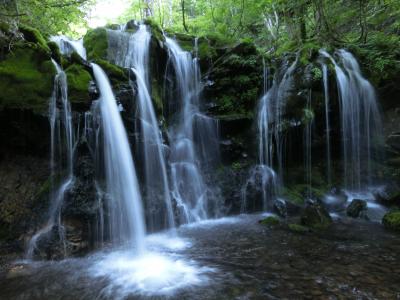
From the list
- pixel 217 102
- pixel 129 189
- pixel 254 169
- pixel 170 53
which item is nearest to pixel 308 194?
pixel 254 169

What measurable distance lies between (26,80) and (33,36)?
1.40m

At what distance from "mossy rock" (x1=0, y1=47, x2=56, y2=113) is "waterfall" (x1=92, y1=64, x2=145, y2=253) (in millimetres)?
1084

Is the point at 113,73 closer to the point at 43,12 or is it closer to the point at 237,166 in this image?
the point at 43,12

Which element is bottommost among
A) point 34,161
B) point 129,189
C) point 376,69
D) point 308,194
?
point 308,194

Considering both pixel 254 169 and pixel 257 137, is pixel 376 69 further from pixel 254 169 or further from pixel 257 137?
pixel 254 169

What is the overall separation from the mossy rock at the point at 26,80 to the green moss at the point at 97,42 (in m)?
3.01

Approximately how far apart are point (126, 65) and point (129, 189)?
14.7 ft

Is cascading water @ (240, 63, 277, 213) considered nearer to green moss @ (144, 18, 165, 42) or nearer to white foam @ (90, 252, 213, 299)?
green moss @ (144, 18, 165, 42)

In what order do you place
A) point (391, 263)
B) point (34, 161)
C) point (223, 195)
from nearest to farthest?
point (391, 263) → point (34, 161) → point (223, 195)

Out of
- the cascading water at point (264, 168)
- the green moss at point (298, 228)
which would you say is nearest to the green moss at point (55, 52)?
the cascading water at point (264, 168)

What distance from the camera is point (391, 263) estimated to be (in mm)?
4832

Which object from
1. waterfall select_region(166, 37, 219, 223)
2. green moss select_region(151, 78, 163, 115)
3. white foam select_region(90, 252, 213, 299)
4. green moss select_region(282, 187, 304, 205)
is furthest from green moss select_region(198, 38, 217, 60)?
white foam select_region(90, 252, 213, 299)

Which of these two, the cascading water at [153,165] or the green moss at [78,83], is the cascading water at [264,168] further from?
the green moss at [78,83]

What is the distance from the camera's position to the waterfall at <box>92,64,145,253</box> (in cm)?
658
